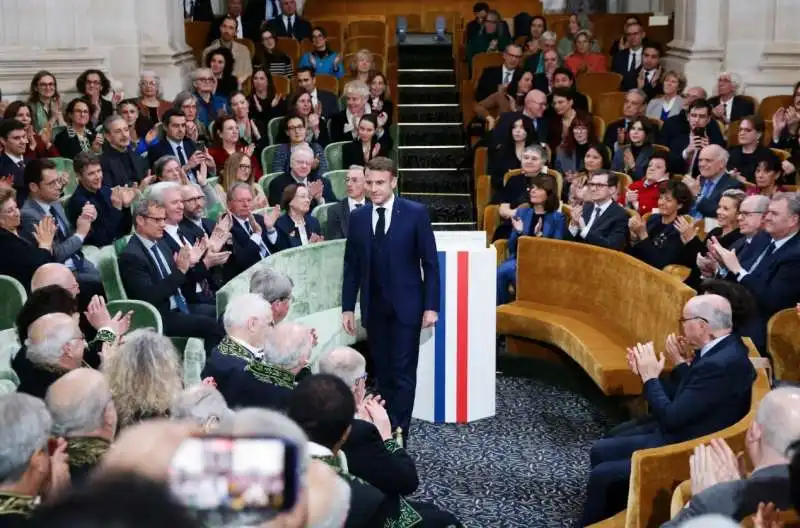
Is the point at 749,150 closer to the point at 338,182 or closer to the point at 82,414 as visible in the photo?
the point at 338,182

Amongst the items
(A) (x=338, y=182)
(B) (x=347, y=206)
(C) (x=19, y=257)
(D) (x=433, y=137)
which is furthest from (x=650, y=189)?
(D) (x=433, y=137)

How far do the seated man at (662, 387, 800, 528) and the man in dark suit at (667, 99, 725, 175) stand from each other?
5.41 meters

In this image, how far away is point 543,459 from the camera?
5.75 m

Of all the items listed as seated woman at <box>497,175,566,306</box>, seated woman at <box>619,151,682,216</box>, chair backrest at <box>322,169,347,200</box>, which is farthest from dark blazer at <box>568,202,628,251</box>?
chair backrest at <box>322,169,347,200</box>

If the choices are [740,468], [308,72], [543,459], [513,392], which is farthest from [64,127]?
[740,468]

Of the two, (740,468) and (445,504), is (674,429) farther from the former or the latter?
(445,504)

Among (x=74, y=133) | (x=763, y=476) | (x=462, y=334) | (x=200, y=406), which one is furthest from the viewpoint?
(x=74, y=133)

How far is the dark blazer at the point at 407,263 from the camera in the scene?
18.6 feet

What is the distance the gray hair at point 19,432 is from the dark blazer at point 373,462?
99 cm

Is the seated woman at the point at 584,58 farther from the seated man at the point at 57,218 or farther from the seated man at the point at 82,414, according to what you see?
the seated man at the point at 82,414

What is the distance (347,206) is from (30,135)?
238 centimetres

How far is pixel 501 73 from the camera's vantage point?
432 inches

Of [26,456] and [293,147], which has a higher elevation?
[293,147]

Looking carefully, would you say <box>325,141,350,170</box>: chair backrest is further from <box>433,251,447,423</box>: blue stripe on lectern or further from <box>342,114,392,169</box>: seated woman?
<box>433,251,447,423</box>: blue stripe on lectern
